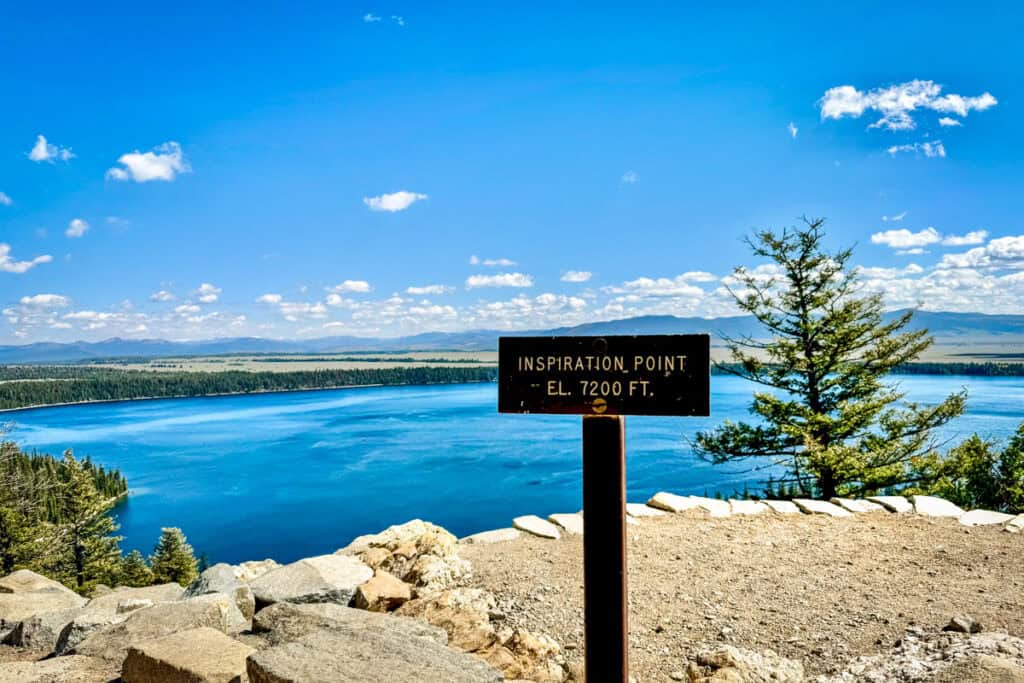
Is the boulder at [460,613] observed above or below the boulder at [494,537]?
above

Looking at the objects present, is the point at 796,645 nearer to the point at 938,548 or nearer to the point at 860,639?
the point at 860,639

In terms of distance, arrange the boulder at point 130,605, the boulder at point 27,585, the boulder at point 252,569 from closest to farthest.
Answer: the boulder at point 130,605
the boulder at point 27,585
the boulder at point 252,569

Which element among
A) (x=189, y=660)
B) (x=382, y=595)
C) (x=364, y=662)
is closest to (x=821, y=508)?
(x=382, y=595)

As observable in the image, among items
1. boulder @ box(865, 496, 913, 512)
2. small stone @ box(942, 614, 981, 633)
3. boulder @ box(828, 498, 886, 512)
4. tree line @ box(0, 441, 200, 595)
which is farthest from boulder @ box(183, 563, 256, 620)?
tree line @ box(0, 441, 200, 595)

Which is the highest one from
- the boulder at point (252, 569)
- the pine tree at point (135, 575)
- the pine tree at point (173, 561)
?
the boulder at point (252, 569)

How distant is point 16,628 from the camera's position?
218 inches

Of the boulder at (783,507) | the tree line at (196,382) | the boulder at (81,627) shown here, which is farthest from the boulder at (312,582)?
the tree line at (196,382)

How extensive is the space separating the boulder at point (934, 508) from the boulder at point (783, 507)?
136cm

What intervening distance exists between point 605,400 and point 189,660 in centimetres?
281

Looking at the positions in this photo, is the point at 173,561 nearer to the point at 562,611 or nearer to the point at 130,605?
the point at 130,605

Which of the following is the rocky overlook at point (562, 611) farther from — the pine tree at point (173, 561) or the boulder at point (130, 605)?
the pine tree at point (173, 561)

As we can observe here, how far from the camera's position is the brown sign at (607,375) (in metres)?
2.74

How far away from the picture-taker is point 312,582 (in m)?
5.26

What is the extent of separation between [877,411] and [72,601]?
12.3m
